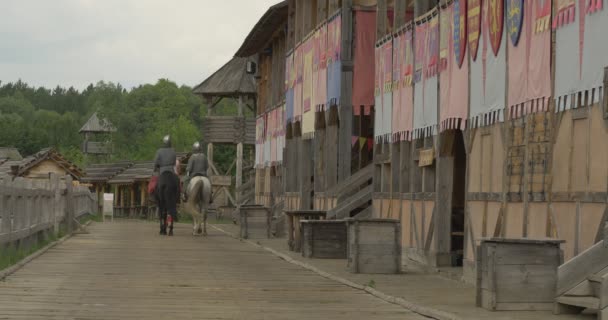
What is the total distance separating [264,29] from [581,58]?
3307 cm

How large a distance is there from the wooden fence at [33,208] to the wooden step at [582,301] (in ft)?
27.5

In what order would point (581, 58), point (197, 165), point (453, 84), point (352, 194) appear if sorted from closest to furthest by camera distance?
point (581, 58) < point (453, 84) < point (352, 194) < point (197, 165)

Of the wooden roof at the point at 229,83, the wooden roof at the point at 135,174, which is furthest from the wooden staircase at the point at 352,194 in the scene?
the wooden roof at the point at 135,174

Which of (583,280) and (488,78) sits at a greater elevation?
(488,78)

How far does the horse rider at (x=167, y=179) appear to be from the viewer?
31109mm

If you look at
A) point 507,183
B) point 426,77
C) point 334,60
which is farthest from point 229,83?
point 507,183

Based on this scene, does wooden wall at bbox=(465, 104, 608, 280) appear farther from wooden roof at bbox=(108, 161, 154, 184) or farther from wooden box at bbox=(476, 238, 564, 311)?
wooden roof at bbox=(108, 161, 154, 184)

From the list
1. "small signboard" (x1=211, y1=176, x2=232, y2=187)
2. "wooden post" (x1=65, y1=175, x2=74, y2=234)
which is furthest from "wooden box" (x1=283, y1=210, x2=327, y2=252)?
"small signboard" (x1=211, y1=176, x2=232, y2=187)

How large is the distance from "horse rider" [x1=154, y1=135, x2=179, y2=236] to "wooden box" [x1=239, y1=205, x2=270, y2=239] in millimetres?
1591

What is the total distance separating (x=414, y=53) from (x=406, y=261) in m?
3.24

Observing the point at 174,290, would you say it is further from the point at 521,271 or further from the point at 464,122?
the point at 464,122

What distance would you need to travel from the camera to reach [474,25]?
17.4m

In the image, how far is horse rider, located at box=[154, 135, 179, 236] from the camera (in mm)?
31109

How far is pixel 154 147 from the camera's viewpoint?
382ft
